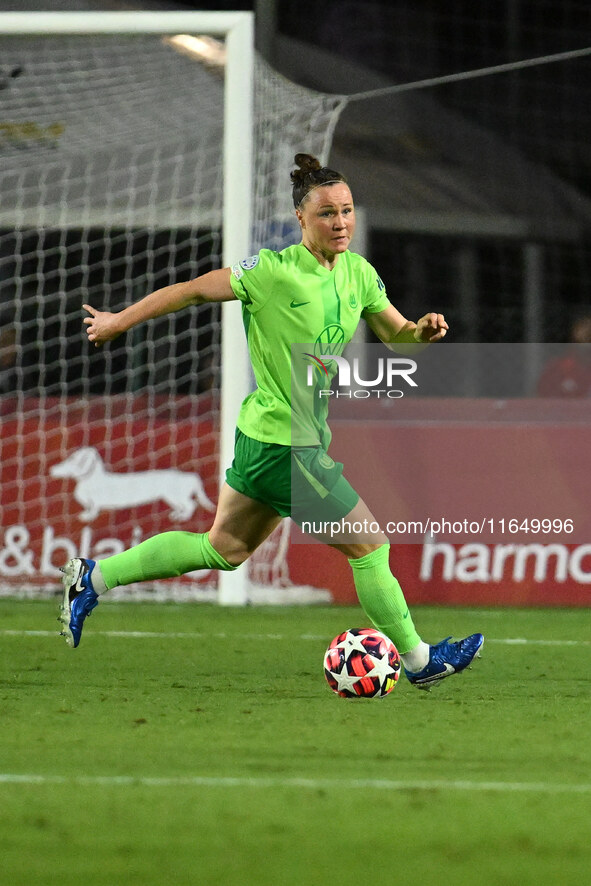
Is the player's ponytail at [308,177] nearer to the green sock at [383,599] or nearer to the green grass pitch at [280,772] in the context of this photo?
the green sock at [383,599]

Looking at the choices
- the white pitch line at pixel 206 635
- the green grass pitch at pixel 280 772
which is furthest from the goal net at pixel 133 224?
the green grass pitch at pixel 280 772

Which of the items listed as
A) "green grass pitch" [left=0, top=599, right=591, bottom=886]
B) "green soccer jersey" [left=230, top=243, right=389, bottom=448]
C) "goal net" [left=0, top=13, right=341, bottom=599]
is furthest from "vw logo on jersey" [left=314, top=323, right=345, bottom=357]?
"goal net" [left=0, top=13, right=341, bottom=599]

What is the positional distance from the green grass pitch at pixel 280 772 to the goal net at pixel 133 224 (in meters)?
2.52

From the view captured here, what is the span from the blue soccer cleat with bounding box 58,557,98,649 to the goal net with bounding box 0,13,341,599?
286 cm

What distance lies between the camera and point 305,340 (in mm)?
5562

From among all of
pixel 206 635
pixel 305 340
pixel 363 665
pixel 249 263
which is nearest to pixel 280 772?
pixel 363 665

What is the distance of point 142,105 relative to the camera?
33.4 feet

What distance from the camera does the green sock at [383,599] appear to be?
18.0ft

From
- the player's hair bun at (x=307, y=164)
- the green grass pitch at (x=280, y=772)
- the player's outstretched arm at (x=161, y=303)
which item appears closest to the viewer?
the green grass pitch at (x=280, y=772)

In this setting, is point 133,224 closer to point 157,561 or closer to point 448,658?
point 157,561

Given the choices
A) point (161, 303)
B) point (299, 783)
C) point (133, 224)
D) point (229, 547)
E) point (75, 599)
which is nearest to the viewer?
point (299, 783)

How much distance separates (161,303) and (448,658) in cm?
163

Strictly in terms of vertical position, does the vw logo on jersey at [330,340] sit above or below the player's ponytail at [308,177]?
below

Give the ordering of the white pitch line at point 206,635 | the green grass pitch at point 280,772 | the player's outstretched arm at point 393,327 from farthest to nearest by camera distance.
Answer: the white pitch line at point 206,635 → the player's outstretched arm at point 393,327 → the green grass pitch at point 280,772
